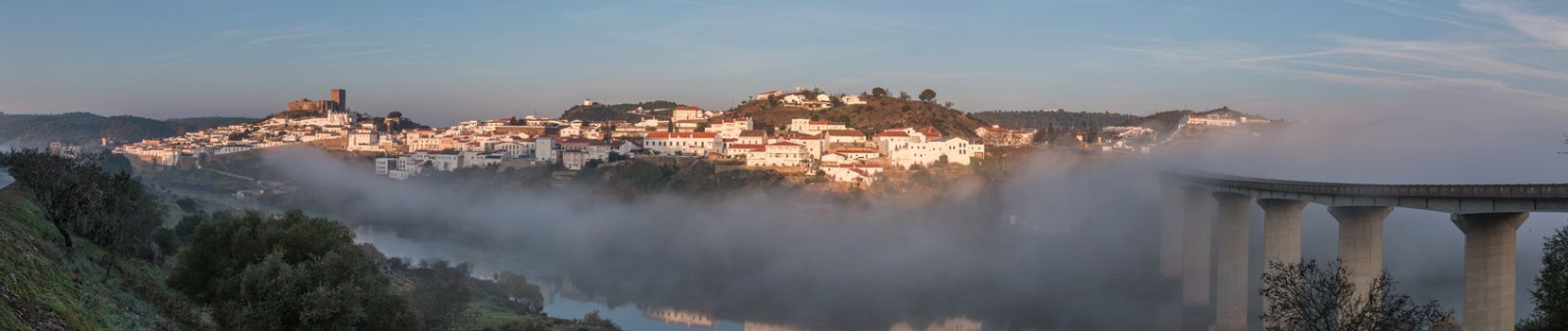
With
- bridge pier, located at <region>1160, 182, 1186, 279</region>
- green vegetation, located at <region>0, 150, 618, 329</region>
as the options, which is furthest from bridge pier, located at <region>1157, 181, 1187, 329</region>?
green vegetation, located at <region>0, 150, 618, 329</region>

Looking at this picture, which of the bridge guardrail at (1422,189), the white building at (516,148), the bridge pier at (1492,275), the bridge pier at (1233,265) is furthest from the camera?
the white building at (516,148)

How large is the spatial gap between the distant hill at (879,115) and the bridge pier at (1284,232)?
181ft

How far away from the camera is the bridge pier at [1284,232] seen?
3259 cm

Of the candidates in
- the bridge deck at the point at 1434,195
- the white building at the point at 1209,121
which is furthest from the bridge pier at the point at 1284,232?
the white building at the point at 1209,121

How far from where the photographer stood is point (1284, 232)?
33000 mm

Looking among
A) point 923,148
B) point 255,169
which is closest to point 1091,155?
point 923,148

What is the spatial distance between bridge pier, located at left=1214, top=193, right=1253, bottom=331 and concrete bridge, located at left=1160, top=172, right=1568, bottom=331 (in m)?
0.03

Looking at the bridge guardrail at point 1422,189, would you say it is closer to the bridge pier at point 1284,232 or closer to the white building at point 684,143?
the bridge pier at point 1284,232

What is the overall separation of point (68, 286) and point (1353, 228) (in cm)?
2704

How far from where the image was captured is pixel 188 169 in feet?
357

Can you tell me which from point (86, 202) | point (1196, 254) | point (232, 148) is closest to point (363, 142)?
point (232, 148)

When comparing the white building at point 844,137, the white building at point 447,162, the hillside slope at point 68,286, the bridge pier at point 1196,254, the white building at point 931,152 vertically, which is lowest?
the bridge pier at point 1196,254

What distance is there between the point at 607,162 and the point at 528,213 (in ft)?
36.8

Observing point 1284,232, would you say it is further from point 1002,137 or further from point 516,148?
point 516,148
